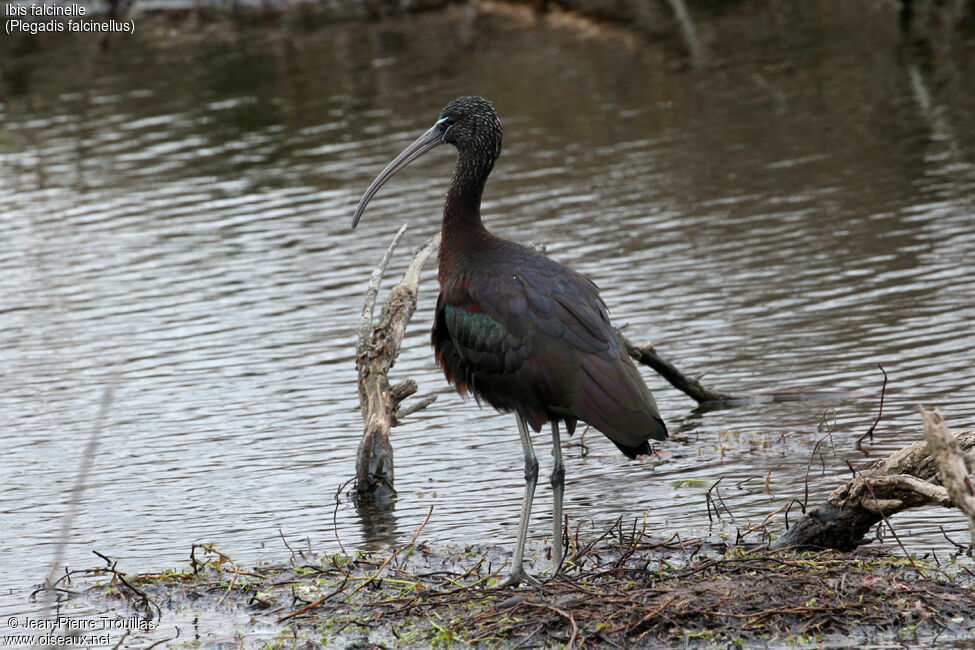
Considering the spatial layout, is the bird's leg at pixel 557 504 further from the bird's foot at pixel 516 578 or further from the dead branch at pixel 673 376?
the dead branch at pixel 673 376

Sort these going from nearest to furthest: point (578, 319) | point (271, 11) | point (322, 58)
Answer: point (578, 319)
point (322, 58)
point (271, 11)

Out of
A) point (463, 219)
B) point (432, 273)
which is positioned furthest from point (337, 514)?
point (432, 273)

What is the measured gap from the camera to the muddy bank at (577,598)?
6.25 metres

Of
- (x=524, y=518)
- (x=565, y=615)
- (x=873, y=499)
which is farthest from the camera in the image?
(x=524, y=518)

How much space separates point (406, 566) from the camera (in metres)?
7.77

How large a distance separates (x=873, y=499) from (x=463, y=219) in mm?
2670

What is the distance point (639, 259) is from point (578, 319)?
28.4ft

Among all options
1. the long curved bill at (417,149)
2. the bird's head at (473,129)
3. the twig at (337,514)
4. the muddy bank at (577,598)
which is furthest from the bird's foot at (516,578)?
the long curved bill at (417,149)

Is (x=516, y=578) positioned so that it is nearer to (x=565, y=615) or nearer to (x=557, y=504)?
(x=557, y=504)

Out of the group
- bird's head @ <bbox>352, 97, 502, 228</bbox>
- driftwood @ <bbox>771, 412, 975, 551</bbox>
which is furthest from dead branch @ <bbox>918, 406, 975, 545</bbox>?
bird's head @ <bbox>352, 97, 502, 228</bbox>

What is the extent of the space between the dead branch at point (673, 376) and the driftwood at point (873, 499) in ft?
8.86

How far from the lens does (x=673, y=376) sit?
10453 millimetres

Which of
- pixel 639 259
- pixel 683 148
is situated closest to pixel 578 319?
pixel 639 259

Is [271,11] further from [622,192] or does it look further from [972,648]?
[972,648]
